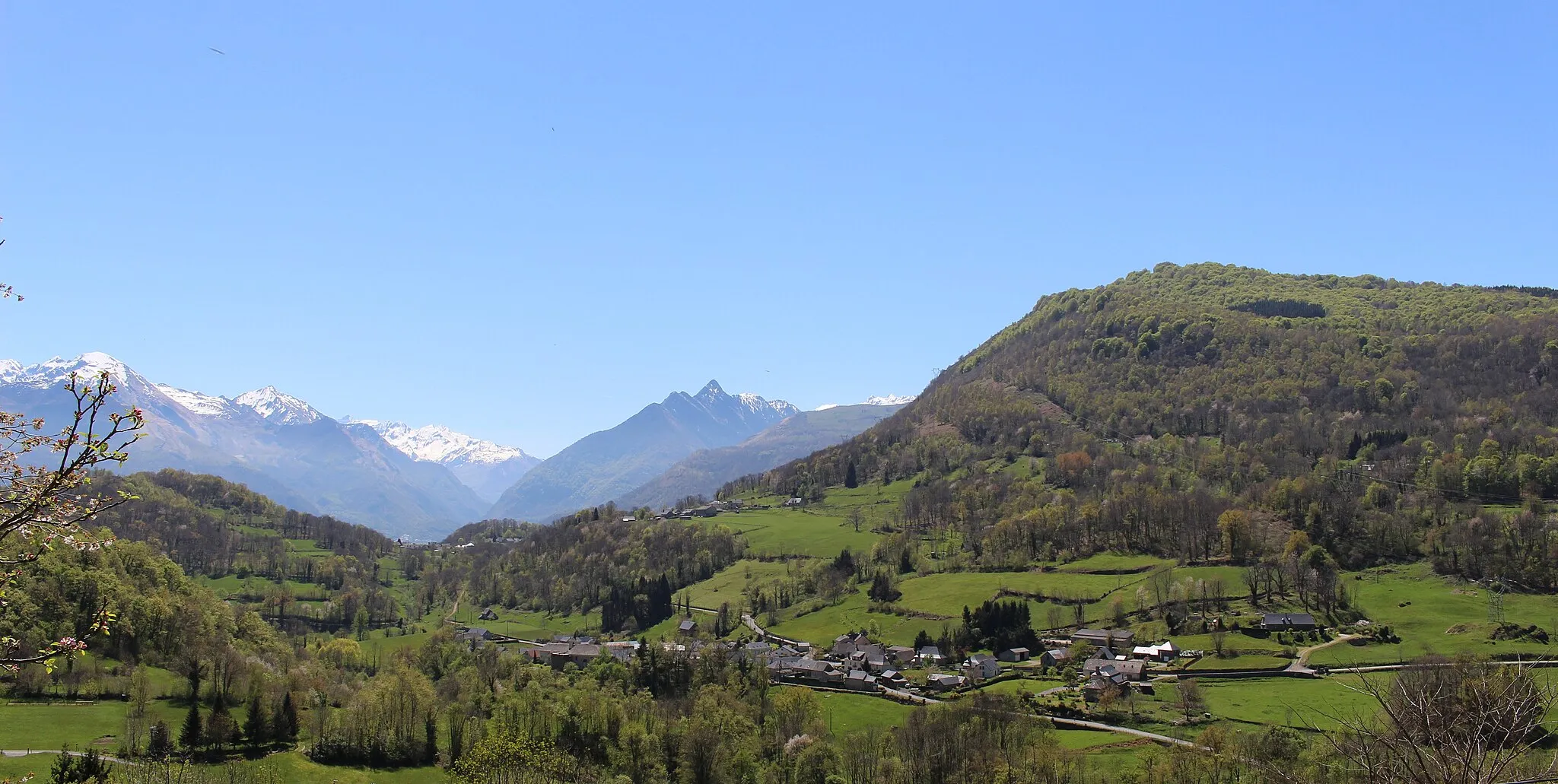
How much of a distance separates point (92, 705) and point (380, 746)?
29429mm

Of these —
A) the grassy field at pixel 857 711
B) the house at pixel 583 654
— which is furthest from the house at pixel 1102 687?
the house at pixel 583 654

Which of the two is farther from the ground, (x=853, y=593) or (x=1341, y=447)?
(x=1341, y=447)

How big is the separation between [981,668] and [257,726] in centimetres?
7502

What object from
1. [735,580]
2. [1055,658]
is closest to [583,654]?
[735,580]

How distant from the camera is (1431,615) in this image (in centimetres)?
11019

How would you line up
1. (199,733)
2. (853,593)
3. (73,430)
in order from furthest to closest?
(853,593), (199,733), (73,430)

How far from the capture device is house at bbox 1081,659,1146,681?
10044 centimetres

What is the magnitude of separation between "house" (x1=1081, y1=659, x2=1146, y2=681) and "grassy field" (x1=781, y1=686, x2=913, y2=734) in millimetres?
20146

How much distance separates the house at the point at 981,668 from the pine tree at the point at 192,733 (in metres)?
76.9

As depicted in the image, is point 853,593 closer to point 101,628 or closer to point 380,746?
point 380,746

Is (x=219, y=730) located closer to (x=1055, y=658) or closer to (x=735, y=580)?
(x=1055, y=658)

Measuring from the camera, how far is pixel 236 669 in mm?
103500

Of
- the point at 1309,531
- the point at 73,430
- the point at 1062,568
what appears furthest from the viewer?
the point at 1062,568

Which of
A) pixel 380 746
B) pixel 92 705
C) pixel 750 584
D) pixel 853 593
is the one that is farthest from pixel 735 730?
pixel 750 584
